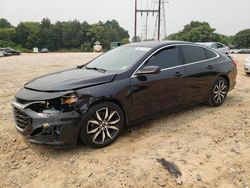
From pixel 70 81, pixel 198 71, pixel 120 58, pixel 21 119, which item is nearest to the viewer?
pixel 21 119

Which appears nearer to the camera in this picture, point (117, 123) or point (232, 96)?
point (117, 123)

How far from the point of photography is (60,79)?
4371mm

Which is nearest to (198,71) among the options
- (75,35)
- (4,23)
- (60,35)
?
(75,35)

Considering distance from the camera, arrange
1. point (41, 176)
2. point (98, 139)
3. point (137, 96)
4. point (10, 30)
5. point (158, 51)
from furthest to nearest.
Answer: point (10, 30), point (158, 51), point (137, 96), point (98, 139), point (41, 176)

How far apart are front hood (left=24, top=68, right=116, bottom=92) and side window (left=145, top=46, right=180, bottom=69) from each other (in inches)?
34.0

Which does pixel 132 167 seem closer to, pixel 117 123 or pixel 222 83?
pixel 117 123

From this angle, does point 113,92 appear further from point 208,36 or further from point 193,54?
point 208,36

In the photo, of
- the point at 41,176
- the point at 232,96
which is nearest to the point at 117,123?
the point at 41,176

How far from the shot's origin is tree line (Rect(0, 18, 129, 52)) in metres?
91.1

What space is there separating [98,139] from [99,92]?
0.72 m

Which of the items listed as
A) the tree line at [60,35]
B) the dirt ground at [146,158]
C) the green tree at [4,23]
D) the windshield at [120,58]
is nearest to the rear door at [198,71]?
the dirt ground at [146,158]

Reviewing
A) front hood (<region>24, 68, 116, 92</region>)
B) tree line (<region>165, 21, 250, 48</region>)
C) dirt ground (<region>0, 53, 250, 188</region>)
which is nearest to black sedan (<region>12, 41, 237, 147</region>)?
front hood (<region>24, 68, 116, 92</region>)

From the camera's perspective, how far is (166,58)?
5.11 m

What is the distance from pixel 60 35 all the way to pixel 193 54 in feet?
327
